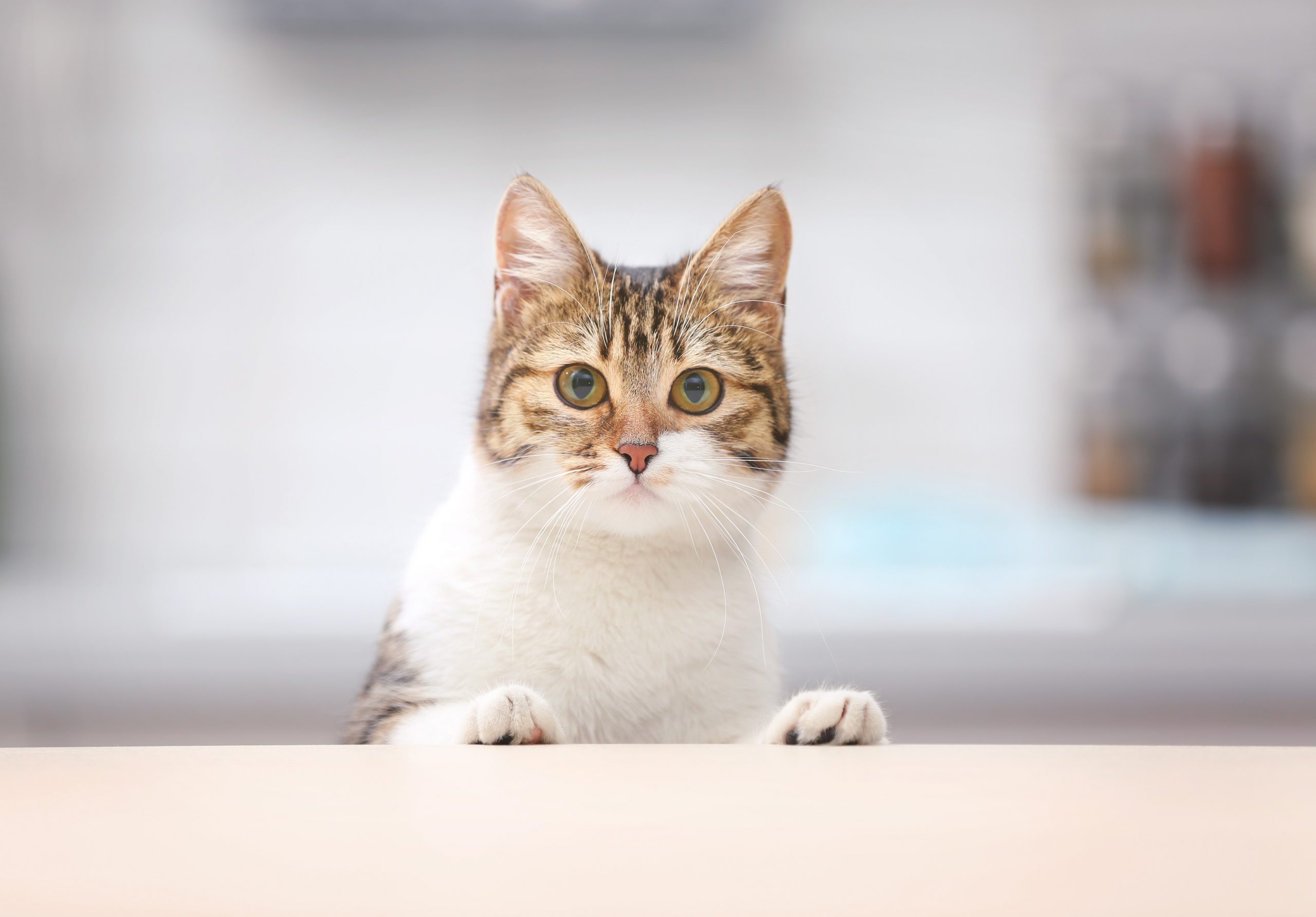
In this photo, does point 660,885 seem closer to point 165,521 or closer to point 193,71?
point 165,521

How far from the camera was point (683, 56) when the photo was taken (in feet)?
10.2

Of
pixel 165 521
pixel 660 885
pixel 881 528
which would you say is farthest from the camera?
pixel 165 521

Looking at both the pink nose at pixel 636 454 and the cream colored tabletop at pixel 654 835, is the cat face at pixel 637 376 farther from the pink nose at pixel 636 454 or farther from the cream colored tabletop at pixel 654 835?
the cream colored tabletop at pixel 654 835

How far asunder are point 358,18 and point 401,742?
269cm

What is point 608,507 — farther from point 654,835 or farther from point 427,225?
point 427,225

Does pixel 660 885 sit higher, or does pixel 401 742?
pixel 660 885

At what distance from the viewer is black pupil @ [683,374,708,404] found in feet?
3.52

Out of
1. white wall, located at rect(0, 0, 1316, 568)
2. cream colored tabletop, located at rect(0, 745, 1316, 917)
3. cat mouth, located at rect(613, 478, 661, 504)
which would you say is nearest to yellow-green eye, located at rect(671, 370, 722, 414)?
cat mouth, located at rect(613, 478, 661, 504)

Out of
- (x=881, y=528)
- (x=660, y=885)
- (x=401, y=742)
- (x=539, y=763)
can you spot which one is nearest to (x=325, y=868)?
(x=660, y=885)

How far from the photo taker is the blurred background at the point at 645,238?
2994 millimetres

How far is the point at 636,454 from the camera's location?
987 millimetres

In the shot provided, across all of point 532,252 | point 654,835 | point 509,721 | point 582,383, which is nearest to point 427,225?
point 532,252

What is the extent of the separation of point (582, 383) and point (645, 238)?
2.17m

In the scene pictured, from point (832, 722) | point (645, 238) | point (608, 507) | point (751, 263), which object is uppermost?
point (645, 238)
